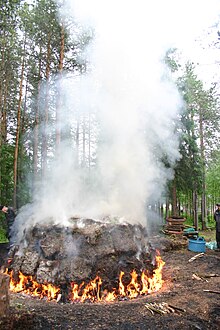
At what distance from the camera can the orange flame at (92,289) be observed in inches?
224

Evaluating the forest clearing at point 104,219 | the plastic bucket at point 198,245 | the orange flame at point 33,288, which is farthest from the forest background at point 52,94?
the orange flame at point 33,288

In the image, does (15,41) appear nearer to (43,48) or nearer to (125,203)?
(43,48)

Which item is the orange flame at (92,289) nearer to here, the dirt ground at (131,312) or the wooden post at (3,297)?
the dirt ground at (131,312)

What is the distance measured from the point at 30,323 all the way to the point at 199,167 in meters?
12.1

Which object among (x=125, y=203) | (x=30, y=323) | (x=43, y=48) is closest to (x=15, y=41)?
(x=43, y=48)

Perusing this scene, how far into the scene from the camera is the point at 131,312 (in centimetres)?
Result: 457

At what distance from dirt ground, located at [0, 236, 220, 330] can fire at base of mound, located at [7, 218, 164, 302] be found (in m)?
0.41

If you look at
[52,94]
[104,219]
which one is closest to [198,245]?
[104,219]

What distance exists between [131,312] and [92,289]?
1413mm

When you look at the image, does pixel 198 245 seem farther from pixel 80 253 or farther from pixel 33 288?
pixel 33 288

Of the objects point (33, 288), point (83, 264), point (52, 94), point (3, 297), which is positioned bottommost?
point (33, 288)

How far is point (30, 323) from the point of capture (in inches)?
146

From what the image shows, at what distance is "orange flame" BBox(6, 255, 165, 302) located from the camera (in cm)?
568

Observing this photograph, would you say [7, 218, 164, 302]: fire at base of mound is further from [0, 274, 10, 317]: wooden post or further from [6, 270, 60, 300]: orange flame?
[0, 274, 10, 317]: wooden post
